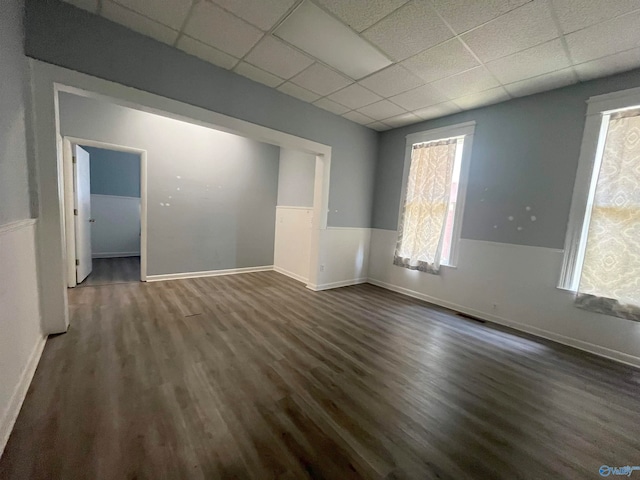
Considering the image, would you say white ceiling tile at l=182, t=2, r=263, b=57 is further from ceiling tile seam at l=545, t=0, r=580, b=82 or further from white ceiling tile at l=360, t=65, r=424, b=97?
ceiling tile seam at l=545, t=0, r=580, b=82

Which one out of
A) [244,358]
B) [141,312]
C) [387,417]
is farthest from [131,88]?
[387,417]

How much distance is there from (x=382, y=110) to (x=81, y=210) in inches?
192

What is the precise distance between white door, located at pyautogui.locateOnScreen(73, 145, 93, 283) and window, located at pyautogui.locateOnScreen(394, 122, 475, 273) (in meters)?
5.04

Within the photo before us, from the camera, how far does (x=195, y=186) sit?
174 inches

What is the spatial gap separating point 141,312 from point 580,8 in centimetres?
486

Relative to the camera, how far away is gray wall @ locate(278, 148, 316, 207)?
4708mm

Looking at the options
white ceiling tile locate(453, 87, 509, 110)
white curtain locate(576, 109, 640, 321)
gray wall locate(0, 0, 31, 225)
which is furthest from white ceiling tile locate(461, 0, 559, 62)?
gray wall locate(0, 0, 31, 225)

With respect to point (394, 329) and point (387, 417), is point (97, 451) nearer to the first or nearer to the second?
point (387, 417)

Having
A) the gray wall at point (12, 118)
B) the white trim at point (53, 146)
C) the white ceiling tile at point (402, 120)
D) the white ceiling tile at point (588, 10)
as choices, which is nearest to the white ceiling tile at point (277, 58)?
the white trim at point (53, 146)

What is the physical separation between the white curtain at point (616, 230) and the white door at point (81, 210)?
6503 millimetres

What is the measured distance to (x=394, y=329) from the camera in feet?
9.63

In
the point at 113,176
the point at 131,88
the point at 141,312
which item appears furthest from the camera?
the point at 113,176

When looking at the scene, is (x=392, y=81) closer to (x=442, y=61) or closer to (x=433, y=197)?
(x=442, y=61)

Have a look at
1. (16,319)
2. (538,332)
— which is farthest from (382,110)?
(16,319)
